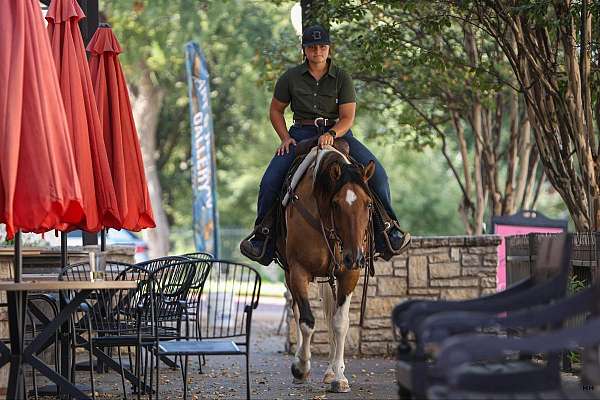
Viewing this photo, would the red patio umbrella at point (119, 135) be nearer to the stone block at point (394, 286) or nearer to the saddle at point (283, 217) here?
the saddle at point (283, 217)

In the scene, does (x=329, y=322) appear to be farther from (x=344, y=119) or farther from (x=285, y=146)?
(x=344, y=119)

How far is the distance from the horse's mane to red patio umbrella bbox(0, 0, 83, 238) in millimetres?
2829

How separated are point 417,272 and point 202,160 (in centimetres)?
663

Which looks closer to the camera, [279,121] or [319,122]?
[319,122]

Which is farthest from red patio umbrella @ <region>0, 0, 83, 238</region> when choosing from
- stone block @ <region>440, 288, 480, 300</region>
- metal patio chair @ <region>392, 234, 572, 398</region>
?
stone block @ <region>440, 288, 480, 300</region>

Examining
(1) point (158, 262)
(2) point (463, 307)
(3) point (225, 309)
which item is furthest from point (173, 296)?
(3) point (225, 309)

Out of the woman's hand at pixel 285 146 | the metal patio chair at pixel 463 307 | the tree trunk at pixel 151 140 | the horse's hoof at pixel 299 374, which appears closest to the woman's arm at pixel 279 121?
the woman's hand at pixel 285 146

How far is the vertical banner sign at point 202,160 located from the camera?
1942 centimetres

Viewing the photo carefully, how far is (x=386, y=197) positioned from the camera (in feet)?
36.4

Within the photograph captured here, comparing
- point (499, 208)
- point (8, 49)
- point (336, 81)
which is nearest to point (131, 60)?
point (499, 208)

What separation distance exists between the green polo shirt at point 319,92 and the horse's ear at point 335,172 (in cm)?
129

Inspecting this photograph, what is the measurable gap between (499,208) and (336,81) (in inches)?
385

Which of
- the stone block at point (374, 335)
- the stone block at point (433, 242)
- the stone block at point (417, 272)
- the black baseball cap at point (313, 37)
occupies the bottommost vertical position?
the stone block at point (374, 335)

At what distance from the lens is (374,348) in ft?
45.6
